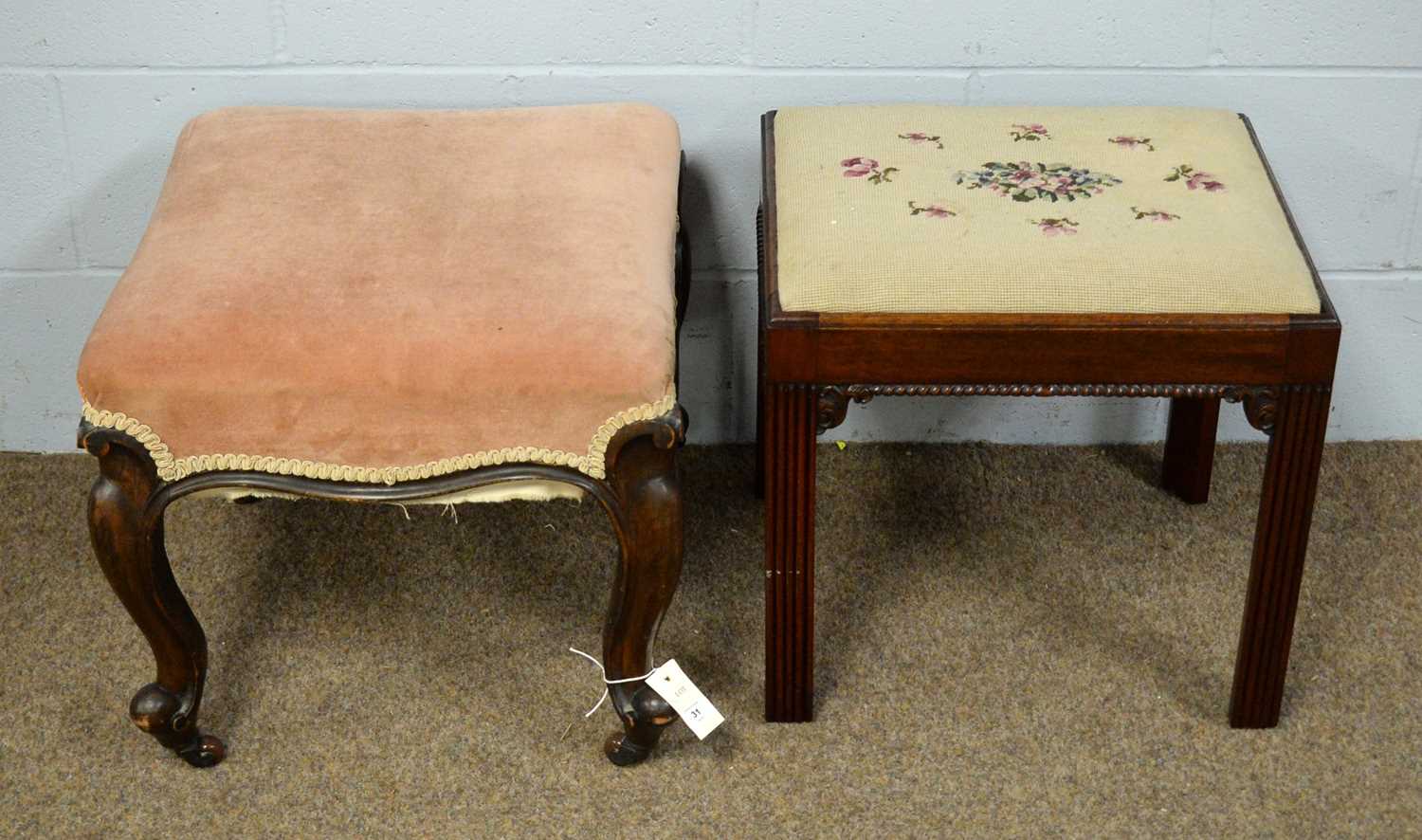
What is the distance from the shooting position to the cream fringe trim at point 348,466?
125 cm

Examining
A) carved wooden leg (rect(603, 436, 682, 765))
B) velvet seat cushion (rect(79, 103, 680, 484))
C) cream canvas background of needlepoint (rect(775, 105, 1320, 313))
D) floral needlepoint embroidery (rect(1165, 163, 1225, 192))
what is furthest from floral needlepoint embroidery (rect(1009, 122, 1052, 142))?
carved wooden leg (rect(603, 436, 682, 765))

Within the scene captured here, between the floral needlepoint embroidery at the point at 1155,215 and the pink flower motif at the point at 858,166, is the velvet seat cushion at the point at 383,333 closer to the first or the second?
the pink flower motif at the point at 858,166

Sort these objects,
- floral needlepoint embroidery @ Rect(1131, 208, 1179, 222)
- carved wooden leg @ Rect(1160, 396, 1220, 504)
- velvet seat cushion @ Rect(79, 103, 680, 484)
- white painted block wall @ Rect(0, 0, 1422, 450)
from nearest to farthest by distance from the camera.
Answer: velvet seat cushion @ Rect(79, 103, 680, 484) < floral needlepoint embroidery @ Rect(1131, 208, 1179, 222) < white painted block wall @ Rect(0, 0, 1422, 450) < carved wooden leg @ Rect(1160, 396, 1220, 504)

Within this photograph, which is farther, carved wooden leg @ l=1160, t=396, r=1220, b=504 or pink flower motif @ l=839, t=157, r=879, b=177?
carved wooden leg @ l=1160, t=396, r=1220, b=504

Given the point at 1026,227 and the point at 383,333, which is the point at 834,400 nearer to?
the point at 1026,227

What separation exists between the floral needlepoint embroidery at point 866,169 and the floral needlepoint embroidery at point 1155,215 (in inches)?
8.2

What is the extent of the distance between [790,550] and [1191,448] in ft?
1.93

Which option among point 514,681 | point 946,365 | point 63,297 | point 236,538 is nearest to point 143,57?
point 63,297

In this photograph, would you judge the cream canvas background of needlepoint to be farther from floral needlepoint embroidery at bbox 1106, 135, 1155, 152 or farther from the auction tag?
the auction tag

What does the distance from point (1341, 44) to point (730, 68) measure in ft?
2.01

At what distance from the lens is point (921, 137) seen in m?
1.48

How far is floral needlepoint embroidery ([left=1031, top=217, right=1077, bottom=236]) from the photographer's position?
4.29 ft

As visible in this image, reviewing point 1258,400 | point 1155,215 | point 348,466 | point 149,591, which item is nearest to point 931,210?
point 1155,215

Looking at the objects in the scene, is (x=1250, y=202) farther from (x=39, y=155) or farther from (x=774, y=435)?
(x=39, y=155)
